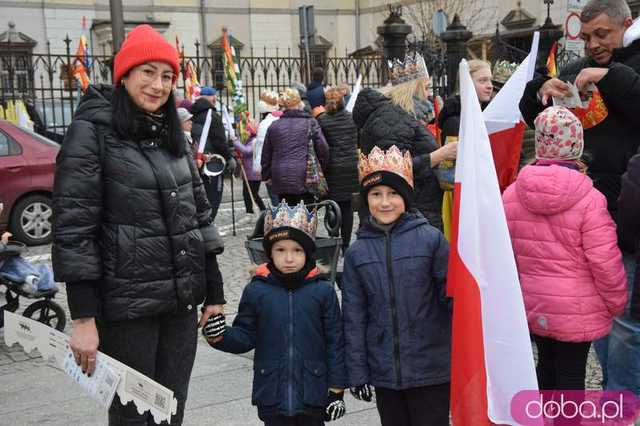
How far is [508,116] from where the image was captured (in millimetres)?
4711

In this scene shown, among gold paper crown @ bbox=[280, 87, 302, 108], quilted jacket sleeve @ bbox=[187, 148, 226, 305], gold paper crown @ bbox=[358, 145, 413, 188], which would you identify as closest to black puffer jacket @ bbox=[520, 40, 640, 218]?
gold paper crown @ bbox=[358, 145, 413, 188]

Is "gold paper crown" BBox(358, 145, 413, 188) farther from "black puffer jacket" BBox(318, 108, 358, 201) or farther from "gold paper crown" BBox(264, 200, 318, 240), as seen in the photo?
"black puffer jacket" BBox(318, 108, 358, 201)

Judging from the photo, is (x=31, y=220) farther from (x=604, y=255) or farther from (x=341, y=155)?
(x=604, y=255)

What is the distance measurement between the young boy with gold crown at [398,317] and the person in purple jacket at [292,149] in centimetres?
498

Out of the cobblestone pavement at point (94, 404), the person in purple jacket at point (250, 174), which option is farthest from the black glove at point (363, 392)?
the person in purple jacket at point (250, 174)

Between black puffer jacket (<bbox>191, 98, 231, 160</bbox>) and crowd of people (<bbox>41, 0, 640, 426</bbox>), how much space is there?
696cm

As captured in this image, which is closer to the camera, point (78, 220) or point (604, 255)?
point (78, 220)

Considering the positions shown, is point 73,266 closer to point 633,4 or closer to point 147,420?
point 147,420

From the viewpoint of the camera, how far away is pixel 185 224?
327 centimetres

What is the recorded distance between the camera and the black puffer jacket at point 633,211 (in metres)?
3.46

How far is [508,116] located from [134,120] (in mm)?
2368

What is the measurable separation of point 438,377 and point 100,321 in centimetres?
138

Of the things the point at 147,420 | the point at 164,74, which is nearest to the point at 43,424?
the point at 147,420

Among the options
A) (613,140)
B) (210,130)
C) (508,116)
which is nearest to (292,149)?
(210,130)
